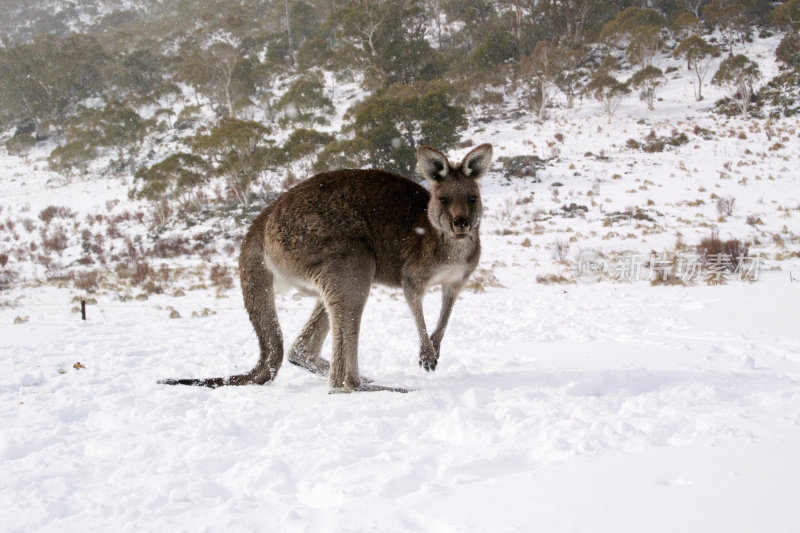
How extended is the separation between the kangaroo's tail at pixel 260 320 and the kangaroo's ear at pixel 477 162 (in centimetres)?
153

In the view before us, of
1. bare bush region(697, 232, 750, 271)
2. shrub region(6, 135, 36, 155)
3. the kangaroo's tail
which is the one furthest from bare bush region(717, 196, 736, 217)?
shrub region(6, 135, 36, 155)

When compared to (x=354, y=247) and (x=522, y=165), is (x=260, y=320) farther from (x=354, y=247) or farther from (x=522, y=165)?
(x=522, y=165)

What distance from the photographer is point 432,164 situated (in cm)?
341

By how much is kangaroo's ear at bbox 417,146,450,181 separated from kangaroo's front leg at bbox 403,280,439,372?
30.9 inches

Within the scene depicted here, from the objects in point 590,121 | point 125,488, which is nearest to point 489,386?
point 125,488

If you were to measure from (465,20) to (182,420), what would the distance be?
46.7 meters

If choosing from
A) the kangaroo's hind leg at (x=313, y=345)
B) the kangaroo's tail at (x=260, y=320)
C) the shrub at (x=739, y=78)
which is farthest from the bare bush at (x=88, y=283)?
the shrub at (x=739, y=78)

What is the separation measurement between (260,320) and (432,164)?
5.24 ft

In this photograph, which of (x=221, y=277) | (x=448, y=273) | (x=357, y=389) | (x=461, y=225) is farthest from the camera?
(x=221, y=277)

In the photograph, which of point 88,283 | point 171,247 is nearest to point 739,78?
point 171,247

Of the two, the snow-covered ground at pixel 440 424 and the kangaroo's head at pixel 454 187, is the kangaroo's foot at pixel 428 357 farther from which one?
the kangaroo's head at pixel 454 187

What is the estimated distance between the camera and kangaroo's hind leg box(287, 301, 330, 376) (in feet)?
13.2

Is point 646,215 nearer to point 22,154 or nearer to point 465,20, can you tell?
point 465,20

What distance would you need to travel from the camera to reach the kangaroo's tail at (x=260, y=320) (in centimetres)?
345
